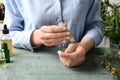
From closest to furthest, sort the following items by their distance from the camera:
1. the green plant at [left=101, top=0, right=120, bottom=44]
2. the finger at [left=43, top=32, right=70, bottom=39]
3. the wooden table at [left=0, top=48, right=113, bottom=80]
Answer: the wooden table at [left=0, top=48, right=113, bottom=80] < the finger at [left=43, top=32, right=70, bottom=39] < the green plant at [left=101, top=0, right=120, bottom=44]

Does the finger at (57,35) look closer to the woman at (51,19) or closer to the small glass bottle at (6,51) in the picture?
the woman at (51,19)

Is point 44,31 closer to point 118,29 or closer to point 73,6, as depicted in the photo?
point 73,6

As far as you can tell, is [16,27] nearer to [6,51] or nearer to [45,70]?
[6,51]

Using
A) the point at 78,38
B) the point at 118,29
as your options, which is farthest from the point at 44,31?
the point at 118,29

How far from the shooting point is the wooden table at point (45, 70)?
0.76 meters

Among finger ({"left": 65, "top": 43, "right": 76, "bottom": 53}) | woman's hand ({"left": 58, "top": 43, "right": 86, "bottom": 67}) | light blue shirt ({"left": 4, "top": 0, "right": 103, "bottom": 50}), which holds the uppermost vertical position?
light blue shirt ({"left": 4, "top": 0, "right": 103, "bottom": 50})

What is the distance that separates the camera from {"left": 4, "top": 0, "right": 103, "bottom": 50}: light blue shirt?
101cm

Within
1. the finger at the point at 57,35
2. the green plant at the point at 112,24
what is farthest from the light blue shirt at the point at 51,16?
the green plant at the point at 112,24

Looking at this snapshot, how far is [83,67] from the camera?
2.79ft

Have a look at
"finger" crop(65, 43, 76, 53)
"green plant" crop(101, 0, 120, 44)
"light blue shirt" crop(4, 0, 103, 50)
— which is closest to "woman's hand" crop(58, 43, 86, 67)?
"finger" crop(65, 43, 76, 53)

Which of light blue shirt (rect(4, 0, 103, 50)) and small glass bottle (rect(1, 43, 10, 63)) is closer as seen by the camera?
small glass bottle (rect(1, 43, 10, 63))

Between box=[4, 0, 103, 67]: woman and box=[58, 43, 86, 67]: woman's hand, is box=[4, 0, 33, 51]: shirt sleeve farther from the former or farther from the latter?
box=[58, 43, 86, 67]: woman's hand

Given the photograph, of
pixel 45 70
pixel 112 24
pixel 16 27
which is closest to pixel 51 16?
pixel 16 27

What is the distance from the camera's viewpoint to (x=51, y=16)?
1.02m
